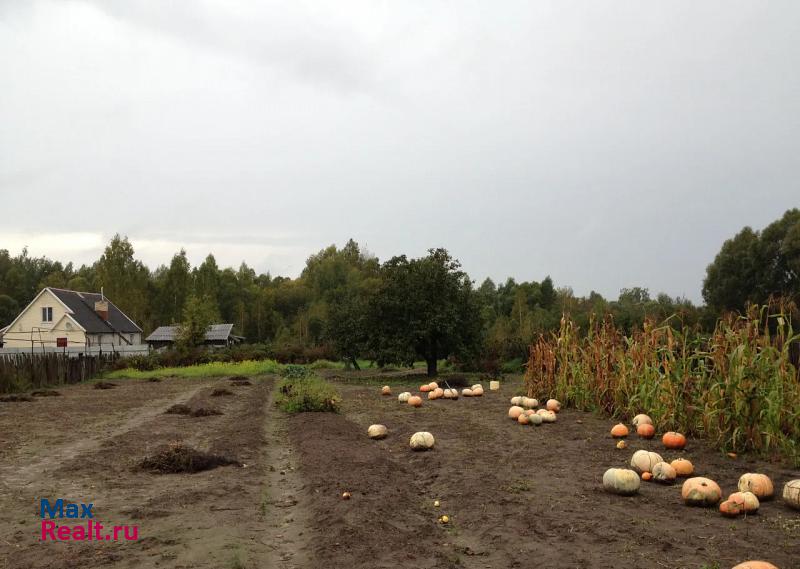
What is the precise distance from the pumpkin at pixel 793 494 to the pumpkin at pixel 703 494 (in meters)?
0.54

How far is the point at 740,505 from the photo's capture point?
5414mm

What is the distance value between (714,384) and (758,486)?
7.46 ft

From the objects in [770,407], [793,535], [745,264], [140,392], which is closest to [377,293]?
[140,392]

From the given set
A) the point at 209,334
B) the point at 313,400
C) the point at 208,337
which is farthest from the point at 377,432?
the point at 209,334

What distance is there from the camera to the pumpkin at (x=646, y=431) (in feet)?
29.4

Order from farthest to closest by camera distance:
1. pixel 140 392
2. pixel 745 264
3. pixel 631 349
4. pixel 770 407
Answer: pixel 745 264 → pixel 140 392 → pixel 631 349 → pixel 770 407

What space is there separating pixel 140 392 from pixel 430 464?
16.8 m

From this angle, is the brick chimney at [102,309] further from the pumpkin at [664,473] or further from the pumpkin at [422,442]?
the pumpkin at [664,473]

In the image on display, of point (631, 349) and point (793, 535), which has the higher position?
point (631, 349)

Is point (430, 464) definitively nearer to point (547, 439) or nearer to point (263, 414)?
point (547, 439)

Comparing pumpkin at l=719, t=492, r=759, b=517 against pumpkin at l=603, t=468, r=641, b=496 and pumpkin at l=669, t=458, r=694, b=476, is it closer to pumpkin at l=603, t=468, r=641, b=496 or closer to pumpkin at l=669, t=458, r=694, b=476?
pumpkin at l=603, t=468, r=641, b=496

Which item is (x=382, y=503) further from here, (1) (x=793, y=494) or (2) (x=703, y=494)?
(1) (x=793, y=494)

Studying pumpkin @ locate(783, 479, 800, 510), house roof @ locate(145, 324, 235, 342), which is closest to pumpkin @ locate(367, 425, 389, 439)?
pumpkin @ locate(783, 479, 800, 510)

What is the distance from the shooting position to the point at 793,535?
4910 millimetres
